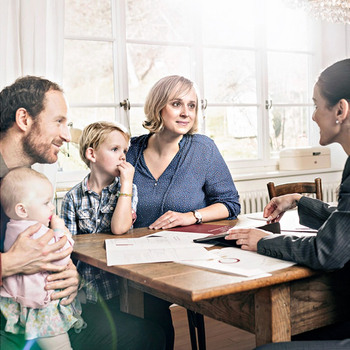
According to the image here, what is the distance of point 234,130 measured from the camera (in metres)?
4.21

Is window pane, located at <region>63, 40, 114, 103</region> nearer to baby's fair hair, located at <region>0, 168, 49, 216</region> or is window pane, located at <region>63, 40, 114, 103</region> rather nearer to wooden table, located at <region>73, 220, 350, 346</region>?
wooden table, located at <region>73, 220, 350, 346</region>

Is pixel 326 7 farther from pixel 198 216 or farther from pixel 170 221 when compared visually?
pixel 170 221

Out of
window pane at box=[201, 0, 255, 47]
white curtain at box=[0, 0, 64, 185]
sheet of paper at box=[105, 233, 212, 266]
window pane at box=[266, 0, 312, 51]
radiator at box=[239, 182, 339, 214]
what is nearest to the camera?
sheet of paper at box=[105, 233, 212, 266]

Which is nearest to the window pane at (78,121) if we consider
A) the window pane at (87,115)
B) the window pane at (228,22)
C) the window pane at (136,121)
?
the window pane at (87,115)

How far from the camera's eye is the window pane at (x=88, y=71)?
3393mm

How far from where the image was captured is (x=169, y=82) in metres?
2.35

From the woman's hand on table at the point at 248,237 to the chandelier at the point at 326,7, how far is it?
1674mm

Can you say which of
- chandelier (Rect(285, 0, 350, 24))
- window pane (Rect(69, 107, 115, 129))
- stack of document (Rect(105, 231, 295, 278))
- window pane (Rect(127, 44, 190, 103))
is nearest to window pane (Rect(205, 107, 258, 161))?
window pane (Rect(127, 44, 190, 103))

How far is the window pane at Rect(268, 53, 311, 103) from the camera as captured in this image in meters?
4.41

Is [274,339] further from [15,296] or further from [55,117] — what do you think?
[55,117]

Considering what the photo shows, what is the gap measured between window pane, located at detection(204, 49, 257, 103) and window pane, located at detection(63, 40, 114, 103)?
0.89 meters

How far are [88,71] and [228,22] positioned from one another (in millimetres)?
1388

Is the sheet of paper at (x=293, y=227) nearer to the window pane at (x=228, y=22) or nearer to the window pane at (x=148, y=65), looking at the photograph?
the window pane at (x=148, y=65)

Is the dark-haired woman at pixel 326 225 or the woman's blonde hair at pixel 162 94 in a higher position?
the woman's blonde hair at pixel 162 94
